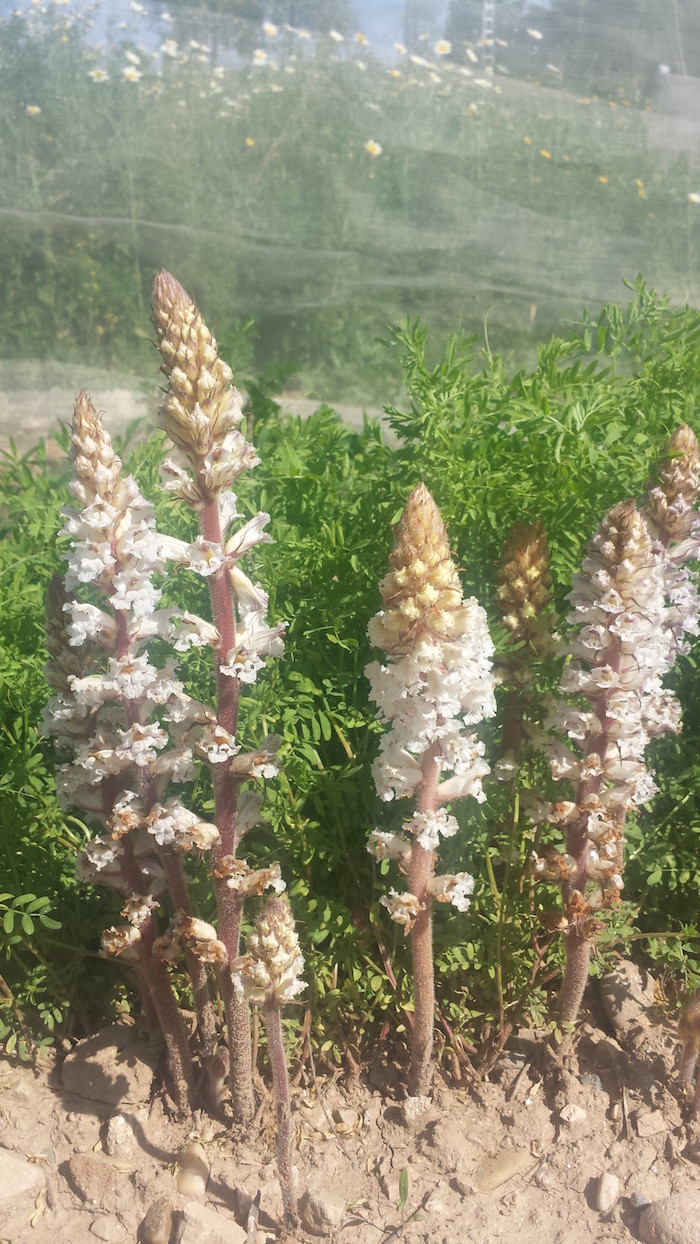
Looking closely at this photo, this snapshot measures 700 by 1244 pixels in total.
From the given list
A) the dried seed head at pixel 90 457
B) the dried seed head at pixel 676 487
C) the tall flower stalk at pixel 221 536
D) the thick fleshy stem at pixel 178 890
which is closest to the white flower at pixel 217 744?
the tall flower stalk at pixel 221 536

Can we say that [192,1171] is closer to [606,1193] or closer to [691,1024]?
[606,1193]

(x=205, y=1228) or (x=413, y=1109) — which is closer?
(x=205, y=1228)

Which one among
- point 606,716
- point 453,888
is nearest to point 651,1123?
point 453,888

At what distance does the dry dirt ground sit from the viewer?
2.18 meters

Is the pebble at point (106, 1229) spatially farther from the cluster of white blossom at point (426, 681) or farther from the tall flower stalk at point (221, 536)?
the cluster of white blossom at point (426, 681)

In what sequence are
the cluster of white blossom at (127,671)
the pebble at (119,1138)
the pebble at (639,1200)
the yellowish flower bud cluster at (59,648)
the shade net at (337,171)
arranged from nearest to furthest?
1. the cluster of white blossom at (127,671)
2. the yellowish flower bud cluster at (59,648)
3. the pebble at (639,1200)
4. the pebble at (119,1138)
5. the shade net at (337,171)

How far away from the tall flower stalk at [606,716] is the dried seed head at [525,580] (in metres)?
0.10

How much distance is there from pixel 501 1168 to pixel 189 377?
1869 mm

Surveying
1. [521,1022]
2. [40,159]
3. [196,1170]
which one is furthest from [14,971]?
[40,159]

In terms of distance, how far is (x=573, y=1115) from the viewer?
93.4 inches

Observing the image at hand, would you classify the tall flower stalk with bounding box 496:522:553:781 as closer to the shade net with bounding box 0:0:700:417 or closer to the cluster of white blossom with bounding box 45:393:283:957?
the cluster of white blossom with bounding box 45:393:283:957

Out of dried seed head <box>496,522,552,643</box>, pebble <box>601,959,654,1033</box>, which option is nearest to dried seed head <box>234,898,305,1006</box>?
dried seed head <box>496,522,552,643</box>

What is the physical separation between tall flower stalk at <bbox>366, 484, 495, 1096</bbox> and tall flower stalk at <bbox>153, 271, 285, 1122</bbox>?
0.74ft

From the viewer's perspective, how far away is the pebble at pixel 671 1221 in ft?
6.87
